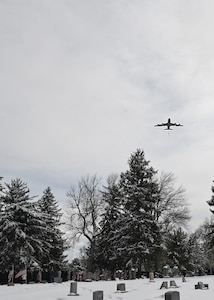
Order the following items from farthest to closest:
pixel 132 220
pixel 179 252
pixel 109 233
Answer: pixel 179 252
pixel 109 233
pixel 132 220

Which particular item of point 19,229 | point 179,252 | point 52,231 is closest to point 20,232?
point 19,229

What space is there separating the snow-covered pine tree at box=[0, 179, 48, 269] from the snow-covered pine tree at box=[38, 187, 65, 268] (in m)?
5.04

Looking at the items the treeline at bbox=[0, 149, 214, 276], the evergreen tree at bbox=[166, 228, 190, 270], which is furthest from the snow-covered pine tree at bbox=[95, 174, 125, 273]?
the evergreen tree at bbox=[166, 228, 190, 270]

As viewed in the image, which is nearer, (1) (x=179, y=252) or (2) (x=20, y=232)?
(2) (x=20, y=232)

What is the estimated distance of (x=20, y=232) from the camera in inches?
1152

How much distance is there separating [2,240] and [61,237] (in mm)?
13109

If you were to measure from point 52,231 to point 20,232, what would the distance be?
8.12 m

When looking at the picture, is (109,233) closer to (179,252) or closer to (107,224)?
(107,224)

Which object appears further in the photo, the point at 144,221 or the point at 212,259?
the point at 212,259

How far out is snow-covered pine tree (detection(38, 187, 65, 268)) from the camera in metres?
37.9

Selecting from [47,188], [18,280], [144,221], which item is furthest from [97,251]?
[18,280]

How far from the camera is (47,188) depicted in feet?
144

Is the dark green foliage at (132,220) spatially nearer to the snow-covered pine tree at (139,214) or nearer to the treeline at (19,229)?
the snow-covered pine tree at (139,214)

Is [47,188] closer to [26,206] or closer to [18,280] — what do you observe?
[26,206]
